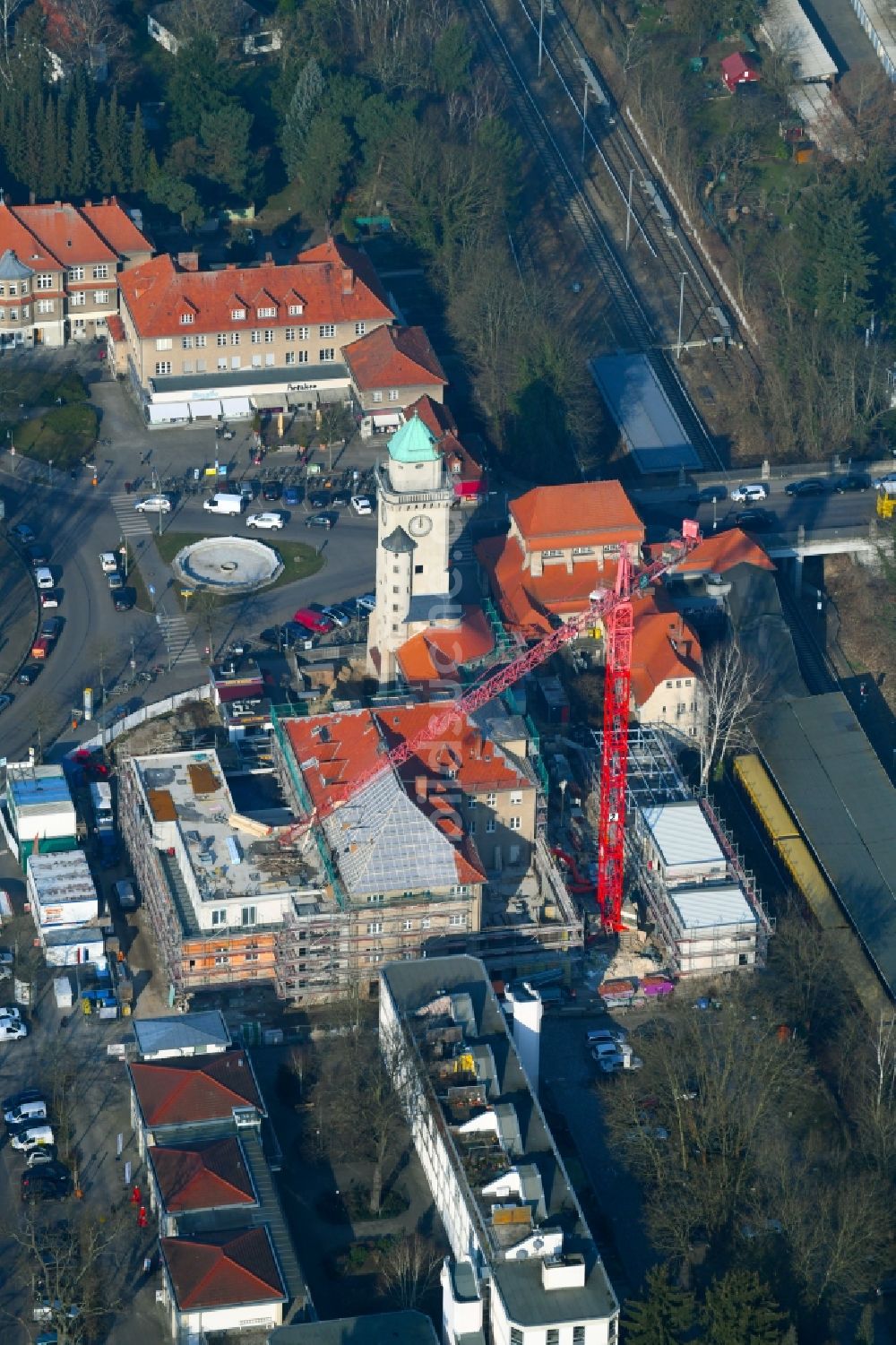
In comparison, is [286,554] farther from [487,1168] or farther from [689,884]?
[487,1168]

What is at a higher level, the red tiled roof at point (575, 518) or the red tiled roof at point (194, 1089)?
the red tiled roof at point (575, 518)

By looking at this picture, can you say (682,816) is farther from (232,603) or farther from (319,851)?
(232,603)

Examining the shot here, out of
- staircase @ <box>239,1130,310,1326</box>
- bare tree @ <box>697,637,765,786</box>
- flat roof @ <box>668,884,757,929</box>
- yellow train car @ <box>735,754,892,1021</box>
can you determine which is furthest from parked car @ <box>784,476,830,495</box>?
staircase @ <box>239,1130,310,1326</box>

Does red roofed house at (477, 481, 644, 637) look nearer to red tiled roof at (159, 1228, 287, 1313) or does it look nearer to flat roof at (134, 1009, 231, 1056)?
flat roof at (134, 1009, 231, 1056)

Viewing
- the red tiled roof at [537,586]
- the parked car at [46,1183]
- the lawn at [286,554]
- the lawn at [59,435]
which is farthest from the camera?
the lawn at [59,435]

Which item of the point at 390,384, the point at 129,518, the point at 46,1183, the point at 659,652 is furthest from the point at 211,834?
the point at 390,384

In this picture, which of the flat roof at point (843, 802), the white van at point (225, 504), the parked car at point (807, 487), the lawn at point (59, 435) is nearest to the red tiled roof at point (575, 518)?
the flat roof at point (843, 802)

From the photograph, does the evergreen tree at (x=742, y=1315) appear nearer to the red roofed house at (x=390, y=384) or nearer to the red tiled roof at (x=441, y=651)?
the red tiled roof at (x=441, y=651)
